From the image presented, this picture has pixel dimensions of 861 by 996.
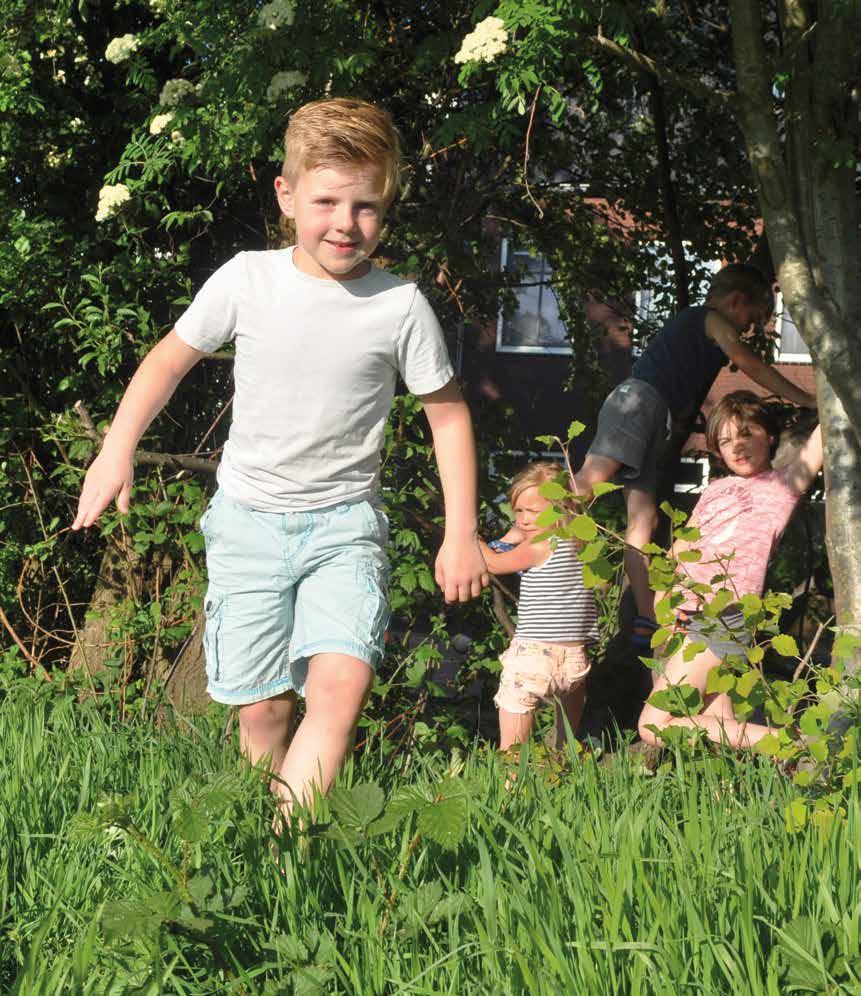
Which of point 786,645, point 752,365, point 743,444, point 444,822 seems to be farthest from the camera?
point 752,365

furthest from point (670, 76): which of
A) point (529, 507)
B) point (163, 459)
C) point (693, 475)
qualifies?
point (693, 475)

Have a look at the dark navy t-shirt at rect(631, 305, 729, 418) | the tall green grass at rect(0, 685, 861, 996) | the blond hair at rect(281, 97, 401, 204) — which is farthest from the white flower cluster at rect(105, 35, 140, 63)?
the tall green grass at rect(0, 685, 861, 996)

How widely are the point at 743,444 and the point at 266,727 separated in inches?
81.0

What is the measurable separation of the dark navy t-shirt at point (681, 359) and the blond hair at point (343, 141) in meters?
2.08

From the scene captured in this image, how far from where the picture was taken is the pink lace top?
14.1 ft

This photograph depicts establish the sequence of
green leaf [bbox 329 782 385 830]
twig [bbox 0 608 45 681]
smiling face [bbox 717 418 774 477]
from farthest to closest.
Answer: twig [bbox 0 608 45 681], smiling face [bbox 717 418 774 477], green leaf [bbox 329 782 385 830]

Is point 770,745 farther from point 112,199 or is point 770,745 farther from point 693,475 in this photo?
point 693,475

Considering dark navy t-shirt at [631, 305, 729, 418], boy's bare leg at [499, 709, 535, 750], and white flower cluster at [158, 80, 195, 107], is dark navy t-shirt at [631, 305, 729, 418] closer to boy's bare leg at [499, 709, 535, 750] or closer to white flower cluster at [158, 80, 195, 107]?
boy's bare leg at [499, 709, 535, 750]

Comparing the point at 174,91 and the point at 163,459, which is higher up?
the point at 174,91

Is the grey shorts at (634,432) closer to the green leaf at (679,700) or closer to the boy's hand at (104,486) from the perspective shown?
the green leaf at (679,700)

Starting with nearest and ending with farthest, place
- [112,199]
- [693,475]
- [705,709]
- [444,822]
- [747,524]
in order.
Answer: [444,822] → [705,709] → [747,524] → [112,199] → [693,475]

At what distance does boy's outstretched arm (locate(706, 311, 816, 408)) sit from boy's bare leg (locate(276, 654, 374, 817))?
7.50ft

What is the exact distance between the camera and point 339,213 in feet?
9.70

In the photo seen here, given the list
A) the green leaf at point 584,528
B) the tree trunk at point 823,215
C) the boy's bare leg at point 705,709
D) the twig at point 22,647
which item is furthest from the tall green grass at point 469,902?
the twig at point 22,647
